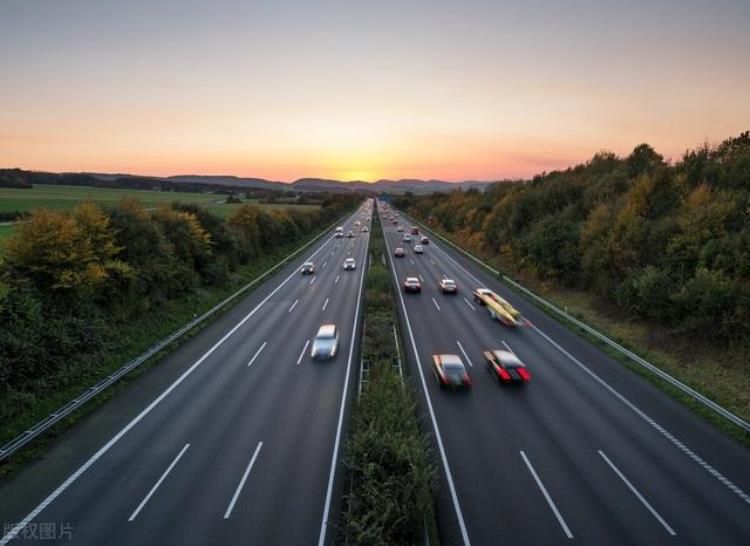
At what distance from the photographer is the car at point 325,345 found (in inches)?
842

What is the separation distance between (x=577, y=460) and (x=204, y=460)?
13.0 metres

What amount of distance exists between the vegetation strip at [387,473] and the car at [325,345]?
5395 mm

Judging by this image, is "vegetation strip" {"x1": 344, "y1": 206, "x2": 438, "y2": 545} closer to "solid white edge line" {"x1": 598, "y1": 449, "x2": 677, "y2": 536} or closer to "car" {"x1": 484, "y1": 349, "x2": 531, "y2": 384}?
"car" {"x1": 484, "y1": 349, "x2": 531, "y2": 384}

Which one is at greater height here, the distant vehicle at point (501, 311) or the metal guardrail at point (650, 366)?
the distant vehicle at point (501, 311)

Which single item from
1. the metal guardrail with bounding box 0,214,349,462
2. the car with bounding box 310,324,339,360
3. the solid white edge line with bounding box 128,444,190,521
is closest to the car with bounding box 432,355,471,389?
the car with bounding box 310,324,339,360

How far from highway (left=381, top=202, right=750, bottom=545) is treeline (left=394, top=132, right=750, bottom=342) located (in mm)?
6179

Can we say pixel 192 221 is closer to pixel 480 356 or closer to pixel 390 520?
pixel 480 356

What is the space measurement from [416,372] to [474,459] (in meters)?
6.72

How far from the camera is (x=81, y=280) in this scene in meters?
20.7

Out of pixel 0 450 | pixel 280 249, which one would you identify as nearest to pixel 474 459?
pixel 0 450

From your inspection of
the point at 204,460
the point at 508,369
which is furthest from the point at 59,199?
the point at 508,369

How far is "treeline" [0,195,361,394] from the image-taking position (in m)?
17.2

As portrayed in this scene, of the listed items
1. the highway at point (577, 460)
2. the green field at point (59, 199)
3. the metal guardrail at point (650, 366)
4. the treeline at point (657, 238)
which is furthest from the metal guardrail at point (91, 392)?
the treeline at point (657, 238)

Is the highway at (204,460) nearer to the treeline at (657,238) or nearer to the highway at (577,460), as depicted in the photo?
the highway at (577,460)
